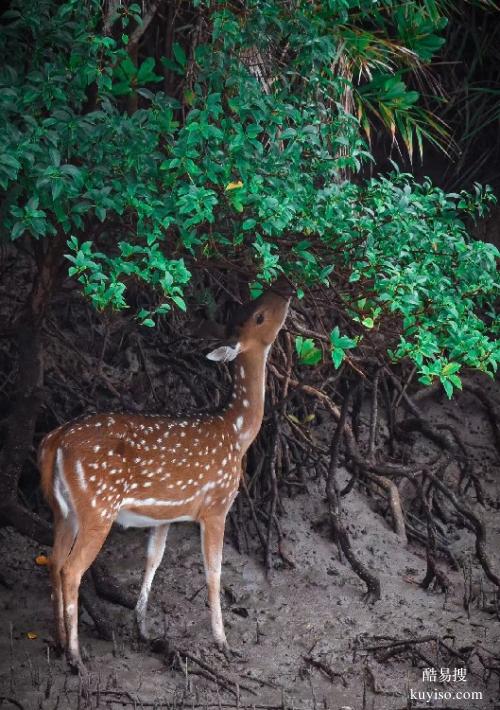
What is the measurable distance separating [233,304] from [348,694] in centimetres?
281

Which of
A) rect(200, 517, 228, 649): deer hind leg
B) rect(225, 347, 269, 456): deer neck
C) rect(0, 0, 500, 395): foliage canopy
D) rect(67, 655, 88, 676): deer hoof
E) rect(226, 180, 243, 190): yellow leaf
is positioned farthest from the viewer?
rect(225, 347, 269, 456): deer neck

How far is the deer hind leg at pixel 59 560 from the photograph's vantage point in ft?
15.6

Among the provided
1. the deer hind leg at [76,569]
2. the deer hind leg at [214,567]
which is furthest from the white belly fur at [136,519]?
the deer hind leg at [76,569]

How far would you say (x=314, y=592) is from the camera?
5973 millimetres

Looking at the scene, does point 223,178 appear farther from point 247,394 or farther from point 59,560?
point 59,560

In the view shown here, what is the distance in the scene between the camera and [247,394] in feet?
17.9

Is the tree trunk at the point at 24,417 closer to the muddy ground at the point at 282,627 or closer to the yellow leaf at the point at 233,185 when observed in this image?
the muddy ground at the point at 282,627

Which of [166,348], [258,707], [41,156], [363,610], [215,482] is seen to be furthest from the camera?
[166,348]

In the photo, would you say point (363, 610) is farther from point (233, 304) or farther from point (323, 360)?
point (233, 304)

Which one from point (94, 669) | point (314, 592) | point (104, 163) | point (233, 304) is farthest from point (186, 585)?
point (104, 163)

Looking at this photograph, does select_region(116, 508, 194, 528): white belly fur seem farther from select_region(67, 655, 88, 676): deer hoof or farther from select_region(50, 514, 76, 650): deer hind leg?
select_region(67, 655, 88, 676): deer hoof

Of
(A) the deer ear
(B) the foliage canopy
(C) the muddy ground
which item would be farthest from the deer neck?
(C) the muddy ground

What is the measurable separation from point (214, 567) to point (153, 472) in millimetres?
582

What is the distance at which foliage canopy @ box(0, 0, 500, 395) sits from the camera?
4.18 metres
